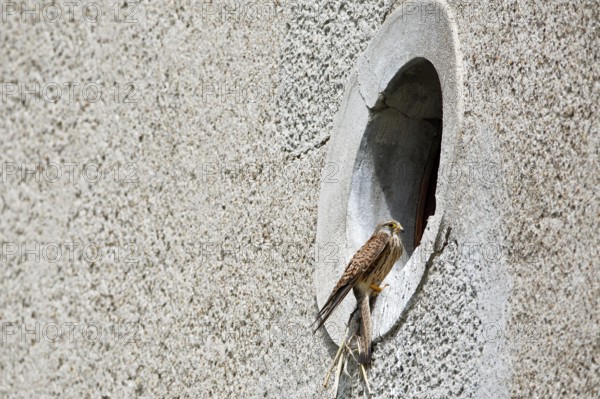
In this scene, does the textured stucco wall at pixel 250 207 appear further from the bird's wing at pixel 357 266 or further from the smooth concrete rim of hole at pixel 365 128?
the bird's wing at pixel 357 266

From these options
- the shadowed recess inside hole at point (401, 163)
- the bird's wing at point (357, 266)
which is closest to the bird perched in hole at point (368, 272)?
the bird's wing at point (357, 266)

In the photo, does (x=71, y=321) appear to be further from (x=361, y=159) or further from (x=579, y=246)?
(x=579, y=246)

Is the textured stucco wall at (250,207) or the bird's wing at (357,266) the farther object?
the bird's wing at (357,266)

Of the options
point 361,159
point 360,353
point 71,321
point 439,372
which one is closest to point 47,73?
point 71,321

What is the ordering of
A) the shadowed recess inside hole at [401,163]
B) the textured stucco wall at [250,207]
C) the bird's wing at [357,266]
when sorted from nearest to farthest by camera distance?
the textured stucco wall at [250,207]
the bird's wing at [357,266]
the shadowed recess inside hole at [401,163]

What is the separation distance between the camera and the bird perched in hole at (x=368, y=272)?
409cm

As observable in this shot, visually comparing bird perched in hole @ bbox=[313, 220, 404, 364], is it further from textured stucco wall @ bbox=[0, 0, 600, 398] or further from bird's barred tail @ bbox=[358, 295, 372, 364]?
textured stucco wall @ bbox=[0, 0, 600, 398]

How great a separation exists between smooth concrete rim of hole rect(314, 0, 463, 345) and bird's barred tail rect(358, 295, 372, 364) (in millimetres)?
30

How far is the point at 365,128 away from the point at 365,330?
0.83 m

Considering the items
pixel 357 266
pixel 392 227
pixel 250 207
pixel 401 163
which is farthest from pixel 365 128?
pixel 250 207

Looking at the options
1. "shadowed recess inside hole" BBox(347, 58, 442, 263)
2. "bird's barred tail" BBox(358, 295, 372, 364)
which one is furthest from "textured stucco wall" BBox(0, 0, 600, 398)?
"shadowed recess inside hole" BBox(347, 58, 442, 263)

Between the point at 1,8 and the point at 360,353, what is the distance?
4.32m

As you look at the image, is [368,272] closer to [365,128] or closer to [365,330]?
[365,330]

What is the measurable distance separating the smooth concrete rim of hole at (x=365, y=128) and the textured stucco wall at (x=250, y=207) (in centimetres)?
6
